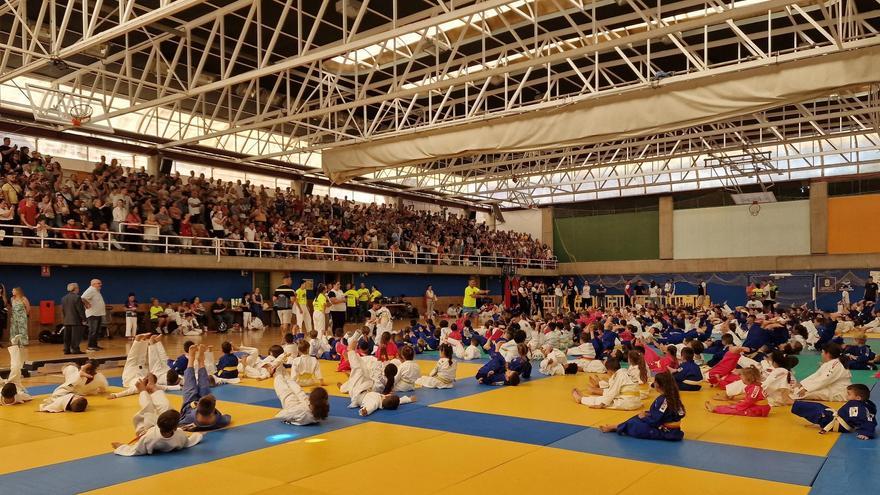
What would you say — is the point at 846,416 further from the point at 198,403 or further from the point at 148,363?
the point at 148,363

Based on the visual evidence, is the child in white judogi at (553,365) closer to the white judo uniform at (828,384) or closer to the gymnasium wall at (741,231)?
the white judo uniform at (828,384)

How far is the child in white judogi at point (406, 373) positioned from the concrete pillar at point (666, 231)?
33828mm

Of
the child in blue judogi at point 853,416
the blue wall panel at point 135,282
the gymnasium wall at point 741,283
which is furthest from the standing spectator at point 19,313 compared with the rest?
the gymnasium wall at point 741,283

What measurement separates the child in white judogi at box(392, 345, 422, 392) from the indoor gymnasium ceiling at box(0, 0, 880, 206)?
564 centimetres

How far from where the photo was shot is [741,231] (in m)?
39.7

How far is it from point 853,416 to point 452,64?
49.4 feet

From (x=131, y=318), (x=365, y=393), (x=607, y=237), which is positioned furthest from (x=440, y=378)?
(x=607, y=237)

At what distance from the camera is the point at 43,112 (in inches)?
748

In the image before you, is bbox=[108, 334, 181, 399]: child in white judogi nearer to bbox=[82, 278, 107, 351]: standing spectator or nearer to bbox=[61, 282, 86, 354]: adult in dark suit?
bbox=[61, 282, 86, 354]: adult in dark suit

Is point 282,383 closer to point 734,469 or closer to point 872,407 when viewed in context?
point 734,469

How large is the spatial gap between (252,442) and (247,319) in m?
18.3

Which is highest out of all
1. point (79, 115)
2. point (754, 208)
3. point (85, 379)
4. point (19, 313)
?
point (79, 115)

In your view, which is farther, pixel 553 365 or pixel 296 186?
pixel 296 186

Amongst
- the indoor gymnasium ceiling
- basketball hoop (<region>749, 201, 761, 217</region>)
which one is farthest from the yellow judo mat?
basketball hoop (<region>749, 201, 761, 217</region>)
